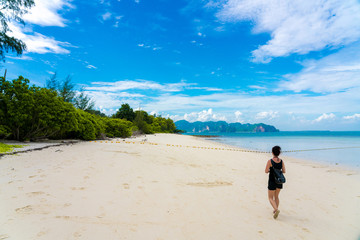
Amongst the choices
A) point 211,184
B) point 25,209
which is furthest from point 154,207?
point 211,184

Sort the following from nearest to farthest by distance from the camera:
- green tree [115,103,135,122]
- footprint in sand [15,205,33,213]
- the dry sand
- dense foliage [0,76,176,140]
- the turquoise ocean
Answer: the dry sand, footprint in sand [15,205,33,213], dense foliage [0,76,176,140], the turquoise ocean, green tree [115,103,135,122]

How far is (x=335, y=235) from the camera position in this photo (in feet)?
13.3

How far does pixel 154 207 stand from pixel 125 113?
53.1m

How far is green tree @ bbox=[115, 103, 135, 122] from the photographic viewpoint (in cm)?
5518

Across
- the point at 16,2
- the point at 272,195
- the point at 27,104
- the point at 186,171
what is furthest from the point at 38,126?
the point at 272,195

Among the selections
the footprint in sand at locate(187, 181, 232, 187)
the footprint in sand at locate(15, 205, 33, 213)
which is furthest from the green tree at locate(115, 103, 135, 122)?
the footprint in sand at locate(15, 205, 33, 213)

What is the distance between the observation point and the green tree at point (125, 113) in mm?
55178

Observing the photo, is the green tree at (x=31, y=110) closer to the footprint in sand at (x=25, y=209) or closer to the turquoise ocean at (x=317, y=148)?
the footprint in sand at (x=25, y=209)

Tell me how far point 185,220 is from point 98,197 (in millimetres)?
2282

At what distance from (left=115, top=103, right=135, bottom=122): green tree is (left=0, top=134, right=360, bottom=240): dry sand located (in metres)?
48.3

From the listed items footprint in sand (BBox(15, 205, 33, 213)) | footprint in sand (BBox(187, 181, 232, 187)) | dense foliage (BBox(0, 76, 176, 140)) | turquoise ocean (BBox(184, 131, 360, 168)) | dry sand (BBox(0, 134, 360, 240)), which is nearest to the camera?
dry sand (BBox(0, 134, 360, 240))

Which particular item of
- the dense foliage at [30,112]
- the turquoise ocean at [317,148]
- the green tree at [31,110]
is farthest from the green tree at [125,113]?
the green tree at [31,110]

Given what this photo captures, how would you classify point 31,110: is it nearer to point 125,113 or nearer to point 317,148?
point 317,148

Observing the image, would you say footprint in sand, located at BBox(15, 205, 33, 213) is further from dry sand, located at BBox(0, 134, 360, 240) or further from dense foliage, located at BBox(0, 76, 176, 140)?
dense foliage, located at BBox(0, 76, 176, 140)
